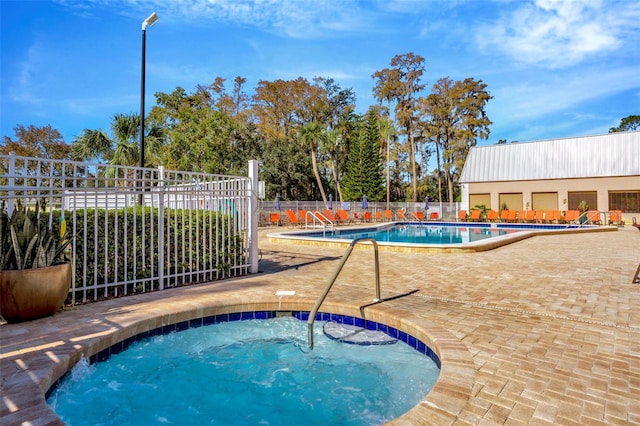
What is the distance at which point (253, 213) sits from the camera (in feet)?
19.9

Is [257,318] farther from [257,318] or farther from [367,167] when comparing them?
[367,167]

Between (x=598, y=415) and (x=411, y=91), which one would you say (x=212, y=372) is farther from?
(x=411, y=91)

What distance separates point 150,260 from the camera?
5031 mm

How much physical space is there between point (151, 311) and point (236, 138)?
2847cm

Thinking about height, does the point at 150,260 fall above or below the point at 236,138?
below

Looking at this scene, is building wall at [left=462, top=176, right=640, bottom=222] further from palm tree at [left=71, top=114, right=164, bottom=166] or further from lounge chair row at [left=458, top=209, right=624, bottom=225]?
palm tree at [left=71, top=114, right=164, bottom=166]

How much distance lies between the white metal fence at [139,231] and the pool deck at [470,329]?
364 millimetres

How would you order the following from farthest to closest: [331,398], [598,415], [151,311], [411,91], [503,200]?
[411,91], [503,200], [151,311], [331,398], [598,415]

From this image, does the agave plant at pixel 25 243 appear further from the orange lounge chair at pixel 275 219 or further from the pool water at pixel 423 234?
the orange lounge chair at pixel 275 219

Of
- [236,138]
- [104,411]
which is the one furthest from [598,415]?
[236,138]

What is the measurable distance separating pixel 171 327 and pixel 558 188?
26072 millimetres

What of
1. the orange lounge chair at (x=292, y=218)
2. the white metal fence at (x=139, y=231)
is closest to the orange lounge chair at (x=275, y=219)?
the orange lounge chair at (x=292, y=218)

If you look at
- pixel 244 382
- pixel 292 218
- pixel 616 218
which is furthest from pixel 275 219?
pixel 616 218

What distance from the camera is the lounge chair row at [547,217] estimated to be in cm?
1997
